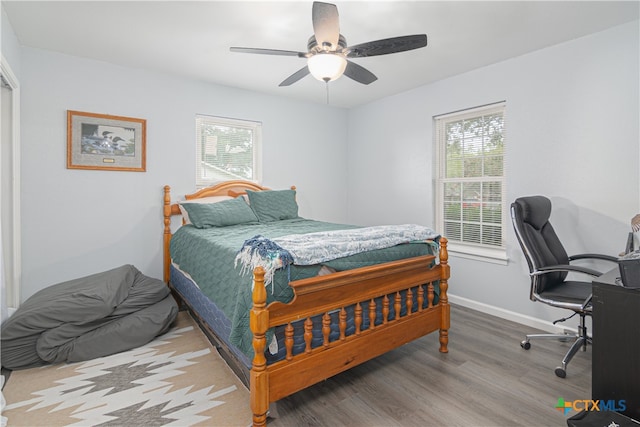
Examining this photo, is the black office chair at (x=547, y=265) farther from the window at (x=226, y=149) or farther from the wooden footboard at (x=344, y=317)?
the window at (x=226, y=149)

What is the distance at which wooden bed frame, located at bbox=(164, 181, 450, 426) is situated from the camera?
5.37 feet

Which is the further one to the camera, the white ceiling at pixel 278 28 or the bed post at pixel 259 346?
the white ceiling at pixel 278 28

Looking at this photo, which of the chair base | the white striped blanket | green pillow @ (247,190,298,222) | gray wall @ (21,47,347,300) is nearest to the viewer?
the white striped blanket

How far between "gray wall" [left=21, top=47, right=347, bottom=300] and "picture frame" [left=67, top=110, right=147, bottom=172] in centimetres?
6

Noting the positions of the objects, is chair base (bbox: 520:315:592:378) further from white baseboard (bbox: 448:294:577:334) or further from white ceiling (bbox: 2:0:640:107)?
white ceiling (bbox: 2:0:640:107)

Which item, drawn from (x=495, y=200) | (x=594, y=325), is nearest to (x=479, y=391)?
(x=594, y=325)

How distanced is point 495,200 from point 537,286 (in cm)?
125

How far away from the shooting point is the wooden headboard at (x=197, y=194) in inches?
143

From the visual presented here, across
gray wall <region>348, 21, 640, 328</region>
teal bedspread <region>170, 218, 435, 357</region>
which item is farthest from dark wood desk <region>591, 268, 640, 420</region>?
gray wall <region>348, 21, 640, 328</region>

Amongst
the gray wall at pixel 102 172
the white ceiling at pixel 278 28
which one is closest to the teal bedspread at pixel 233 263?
the gray wall at pixel 102 172

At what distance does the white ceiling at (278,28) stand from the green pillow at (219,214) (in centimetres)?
141

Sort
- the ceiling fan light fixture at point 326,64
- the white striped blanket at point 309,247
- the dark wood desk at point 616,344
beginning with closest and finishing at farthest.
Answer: the dark wood desk at point 616,344, the white striped blanket at point 309,247, the ceiling fan light fixture at point 326,64

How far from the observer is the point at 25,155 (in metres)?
2.97

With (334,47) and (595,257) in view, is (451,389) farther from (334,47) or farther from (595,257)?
(334,47)
